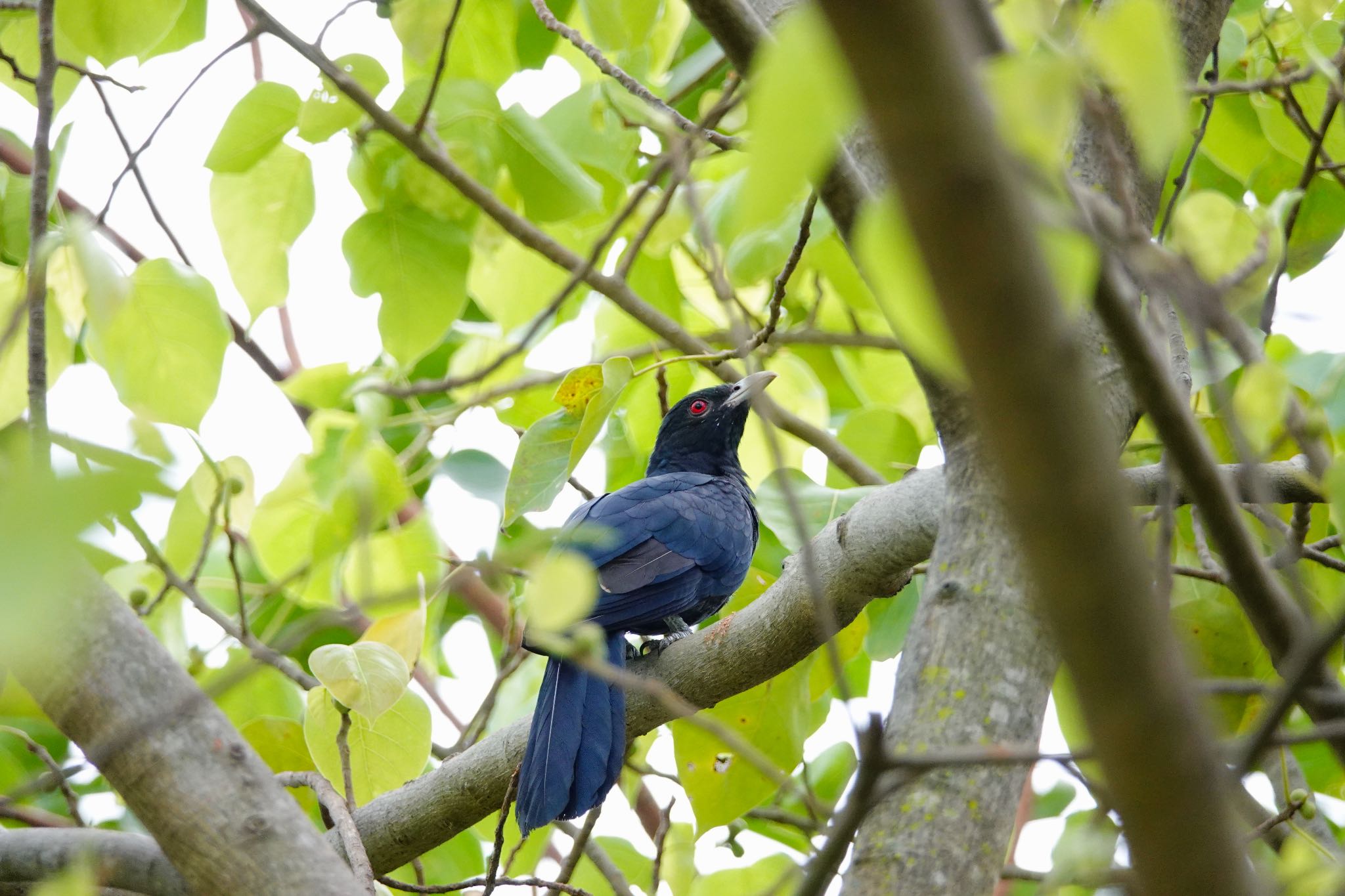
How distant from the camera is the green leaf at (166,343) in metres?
2.35

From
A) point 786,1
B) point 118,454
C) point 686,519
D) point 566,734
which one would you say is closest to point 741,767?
point 566,734

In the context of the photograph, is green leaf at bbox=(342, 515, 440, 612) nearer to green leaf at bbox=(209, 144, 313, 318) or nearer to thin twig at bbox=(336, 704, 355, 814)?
thin twig at bbox=(336, 704, 355, 814)

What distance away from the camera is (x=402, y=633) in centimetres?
279

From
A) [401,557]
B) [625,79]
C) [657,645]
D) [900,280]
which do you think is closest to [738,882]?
[657,645]

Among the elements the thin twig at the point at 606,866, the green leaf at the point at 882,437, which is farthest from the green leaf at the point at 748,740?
the green leaf at the point at 882,437

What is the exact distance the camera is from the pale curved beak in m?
1.48

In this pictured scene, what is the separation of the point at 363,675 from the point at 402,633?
43 centimetres

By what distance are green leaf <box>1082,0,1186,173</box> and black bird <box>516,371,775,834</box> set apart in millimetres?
2037

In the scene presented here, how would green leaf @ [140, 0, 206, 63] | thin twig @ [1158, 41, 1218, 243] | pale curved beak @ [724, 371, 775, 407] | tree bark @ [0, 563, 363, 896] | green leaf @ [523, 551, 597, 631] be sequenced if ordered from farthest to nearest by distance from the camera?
green leaf @ [140, 0, 206, 63]
thin twig @ [1158, 41, 1218, 243]
tree bark @ [0, 563, 363, 896]
pale curved beak @ [724, 371, 775, 407]
green leaf @ [523, 551, 597, 631]

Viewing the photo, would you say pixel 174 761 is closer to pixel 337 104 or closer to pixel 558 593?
pixel 558 593

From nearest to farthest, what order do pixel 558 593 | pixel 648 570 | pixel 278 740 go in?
pixel 558 593, pixel 278 740, pixel 648 570

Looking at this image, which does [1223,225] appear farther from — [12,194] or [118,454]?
[12,194]

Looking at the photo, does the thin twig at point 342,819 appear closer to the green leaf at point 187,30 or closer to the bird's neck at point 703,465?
the green leaf at point 187,30

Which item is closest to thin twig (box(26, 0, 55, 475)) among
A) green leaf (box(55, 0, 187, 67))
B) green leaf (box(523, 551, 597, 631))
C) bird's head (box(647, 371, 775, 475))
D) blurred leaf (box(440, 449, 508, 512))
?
green leaf (box(55, 0, 187, 67))
